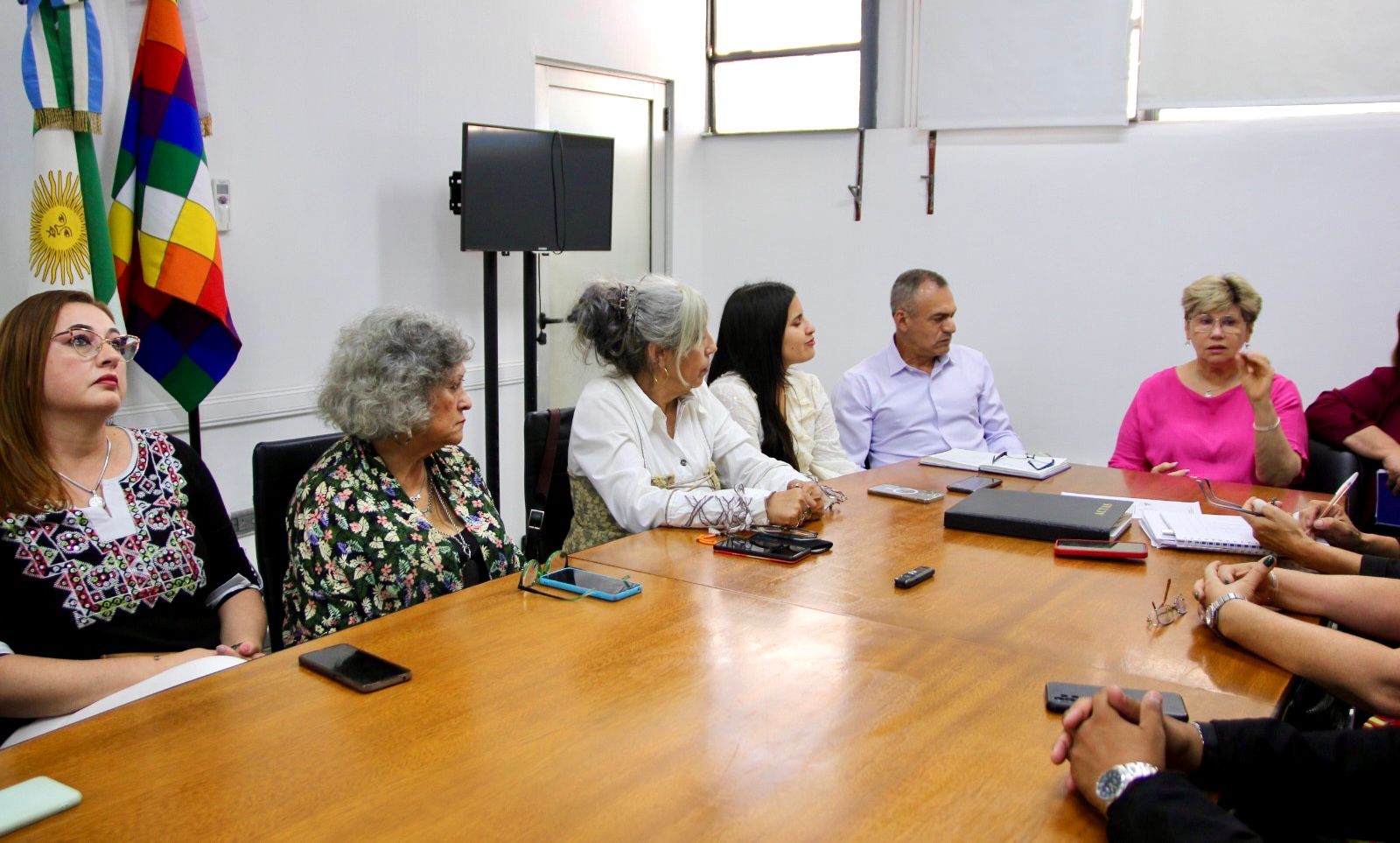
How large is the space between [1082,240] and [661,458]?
2.90m

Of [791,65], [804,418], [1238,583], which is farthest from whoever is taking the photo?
[791,65]

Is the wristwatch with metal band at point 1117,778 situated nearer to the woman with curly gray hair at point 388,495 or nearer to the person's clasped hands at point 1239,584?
the person's clasped hands at point 1239,584

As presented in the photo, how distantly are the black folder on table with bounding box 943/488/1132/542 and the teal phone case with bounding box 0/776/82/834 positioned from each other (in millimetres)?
1741

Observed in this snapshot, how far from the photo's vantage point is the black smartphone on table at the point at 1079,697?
4.52ft

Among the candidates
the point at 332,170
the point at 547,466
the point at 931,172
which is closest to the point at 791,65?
the point at 931,172

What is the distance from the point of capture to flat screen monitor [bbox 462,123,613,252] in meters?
4.05

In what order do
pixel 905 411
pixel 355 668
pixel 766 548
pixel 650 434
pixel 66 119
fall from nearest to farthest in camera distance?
pixel 355 668 → pixel 766 548 → pixel 650 434 → pixel 66 119 → pixel 905 411

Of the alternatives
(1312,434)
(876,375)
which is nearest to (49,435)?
(876,375)

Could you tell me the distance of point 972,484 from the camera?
2.82 metres

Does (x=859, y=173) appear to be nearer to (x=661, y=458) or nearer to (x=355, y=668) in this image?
(x=661, y=458)

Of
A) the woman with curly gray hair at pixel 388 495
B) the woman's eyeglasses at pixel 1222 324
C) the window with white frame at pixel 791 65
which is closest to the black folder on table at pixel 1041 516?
the woman with curly gray hair at pixel 388 495

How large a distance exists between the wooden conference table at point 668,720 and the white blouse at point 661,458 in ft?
1.26

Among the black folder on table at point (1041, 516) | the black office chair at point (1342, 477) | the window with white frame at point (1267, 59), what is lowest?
the black office chair at point (1342, 477)

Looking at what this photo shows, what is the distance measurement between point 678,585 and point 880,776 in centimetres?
75
